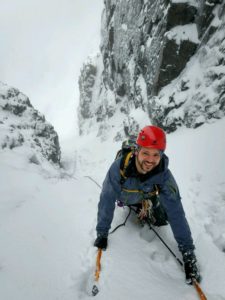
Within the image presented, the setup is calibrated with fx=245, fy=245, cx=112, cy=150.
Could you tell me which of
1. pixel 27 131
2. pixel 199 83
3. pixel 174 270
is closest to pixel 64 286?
pixel 174 270

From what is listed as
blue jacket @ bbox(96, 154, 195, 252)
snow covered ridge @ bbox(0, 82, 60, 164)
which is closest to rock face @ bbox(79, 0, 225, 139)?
snow covered ridge @ bbox(0, 82, 60, 164)

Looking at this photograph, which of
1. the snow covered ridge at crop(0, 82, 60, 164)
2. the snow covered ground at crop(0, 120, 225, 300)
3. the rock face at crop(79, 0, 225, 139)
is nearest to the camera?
the snow covered ground at crop(0, 120, 225, 300)

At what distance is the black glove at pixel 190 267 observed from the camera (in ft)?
12.8

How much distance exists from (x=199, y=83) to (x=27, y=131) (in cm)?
1128

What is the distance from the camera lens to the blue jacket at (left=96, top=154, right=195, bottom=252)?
4.13 metres

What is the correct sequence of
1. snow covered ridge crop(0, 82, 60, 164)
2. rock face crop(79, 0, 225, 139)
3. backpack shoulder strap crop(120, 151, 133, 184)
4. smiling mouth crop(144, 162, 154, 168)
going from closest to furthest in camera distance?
1. smiling mouth crop(144, 162, 154, 168)
2. backpack shoulder strap crop(120, 151, 133, 184)
3. rock face crop(79, 0, 225, 139)
4. snow covered ridge crop(0, 82, 60, 164)

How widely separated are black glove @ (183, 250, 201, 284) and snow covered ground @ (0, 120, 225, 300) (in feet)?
0.47

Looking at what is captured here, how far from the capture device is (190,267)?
397 cm

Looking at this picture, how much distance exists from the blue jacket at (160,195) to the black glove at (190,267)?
0.33 ft

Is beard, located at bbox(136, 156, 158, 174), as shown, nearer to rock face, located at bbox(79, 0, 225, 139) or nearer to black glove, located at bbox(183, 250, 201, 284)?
black glove, located at bbox(183, 250, 201, 284)

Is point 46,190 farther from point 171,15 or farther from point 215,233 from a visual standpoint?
point 171,15

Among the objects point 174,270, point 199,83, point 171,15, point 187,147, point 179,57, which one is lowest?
point 174,270

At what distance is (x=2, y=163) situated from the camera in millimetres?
8547

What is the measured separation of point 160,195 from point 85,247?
1.68m
